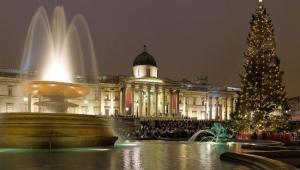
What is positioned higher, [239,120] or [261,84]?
[261,84]

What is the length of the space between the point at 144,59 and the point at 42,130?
77.5 metres

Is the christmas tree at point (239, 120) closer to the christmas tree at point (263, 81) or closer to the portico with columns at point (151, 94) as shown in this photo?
the christmas tree at point (263, 81)

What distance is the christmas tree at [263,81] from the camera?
32.2m

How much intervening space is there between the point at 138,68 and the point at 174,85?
7816 mm

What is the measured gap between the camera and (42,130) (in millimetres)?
14211

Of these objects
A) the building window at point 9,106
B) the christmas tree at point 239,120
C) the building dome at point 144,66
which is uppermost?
the building dome at point 144,66

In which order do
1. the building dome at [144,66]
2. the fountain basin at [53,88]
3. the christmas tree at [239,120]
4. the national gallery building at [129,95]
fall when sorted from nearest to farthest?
1. the fountain basin at [53,88]
2. the christmas tree at [239,120]
3. the national gallery building at [129,95]
4. the building dome at [144,66]

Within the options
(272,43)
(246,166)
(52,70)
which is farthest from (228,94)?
(246,166)

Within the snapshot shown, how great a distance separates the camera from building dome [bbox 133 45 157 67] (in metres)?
91.1

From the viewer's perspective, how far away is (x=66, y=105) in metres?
18.6

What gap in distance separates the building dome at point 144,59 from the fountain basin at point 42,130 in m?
76.2

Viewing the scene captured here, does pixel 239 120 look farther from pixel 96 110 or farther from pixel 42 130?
pixel 96 110

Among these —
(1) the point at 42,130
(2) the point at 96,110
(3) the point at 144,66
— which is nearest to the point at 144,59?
(3) the point at 144,66

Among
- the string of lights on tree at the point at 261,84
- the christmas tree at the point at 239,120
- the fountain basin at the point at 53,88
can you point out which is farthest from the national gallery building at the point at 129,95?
the fountain basin at the point at 53,88
